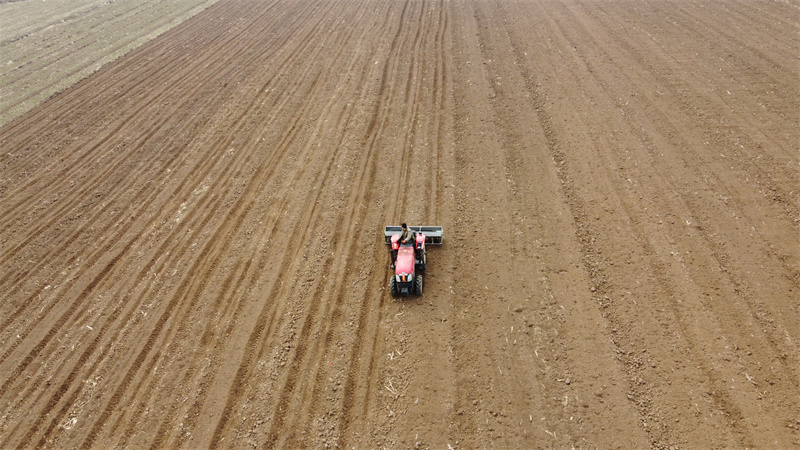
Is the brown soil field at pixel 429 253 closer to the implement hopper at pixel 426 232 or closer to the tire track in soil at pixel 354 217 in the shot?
the tire track in soil at pixel 354 217

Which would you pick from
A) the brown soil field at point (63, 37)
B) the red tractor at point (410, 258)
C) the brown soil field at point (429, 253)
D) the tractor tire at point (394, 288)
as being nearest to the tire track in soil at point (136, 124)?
the brown soil field at point (429, 253)

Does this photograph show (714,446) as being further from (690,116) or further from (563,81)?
(563,81)

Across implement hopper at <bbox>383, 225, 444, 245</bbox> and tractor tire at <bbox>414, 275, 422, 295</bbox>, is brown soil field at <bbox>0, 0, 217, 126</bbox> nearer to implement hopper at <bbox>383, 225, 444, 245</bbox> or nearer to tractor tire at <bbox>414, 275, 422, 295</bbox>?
implement hopper at <bbox>383, 225, 444, 245</bbox>

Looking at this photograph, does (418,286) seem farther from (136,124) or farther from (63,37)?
(63,37)

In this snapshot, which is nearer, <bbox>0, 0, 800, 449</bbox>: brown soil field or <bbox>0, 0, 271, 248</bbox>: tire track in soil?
<bbox>0, 0, 800, 449</bbox>: brown soil field

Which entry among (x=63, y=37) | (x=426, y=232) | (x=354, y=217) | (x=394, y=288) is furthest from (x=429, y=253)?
(x=63, y=37)

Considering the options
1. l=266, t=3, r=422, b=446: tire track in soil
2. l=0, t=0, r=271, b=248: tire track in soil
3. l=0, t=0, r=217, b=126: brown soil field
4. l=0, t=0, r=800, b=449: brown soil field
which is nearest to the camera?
l=0, t=0, r=800, b=449: brown soil field

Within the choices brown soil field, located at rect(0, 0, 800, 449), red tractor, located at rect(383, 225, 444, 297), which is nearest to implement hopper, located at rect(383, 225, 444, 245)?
red tractor, located at rect(383, 225, 444, 297)

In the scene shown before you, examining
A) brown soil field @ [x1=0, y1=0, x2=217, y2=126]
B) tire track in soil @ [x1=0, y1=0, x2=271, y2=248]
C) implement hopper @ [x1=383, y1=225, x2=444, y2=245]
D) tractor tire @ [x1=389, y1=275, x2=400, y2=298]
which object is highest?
brown soil field @ [x1=0, y1=0, x2=217, y2=126]
